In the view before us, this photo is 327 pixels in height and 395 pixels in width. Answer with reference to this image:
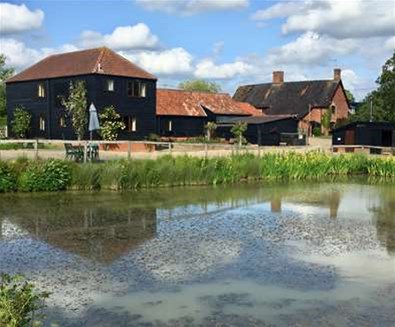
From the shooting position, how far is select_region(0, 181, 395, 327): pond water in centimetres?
788

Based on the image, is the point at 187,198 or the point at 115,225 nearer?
the point at 115,225

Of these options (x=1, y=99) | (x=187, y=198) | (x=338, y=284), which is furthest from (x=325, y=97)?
(x=338, y=284)

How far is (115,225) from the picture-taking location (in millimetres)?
14172

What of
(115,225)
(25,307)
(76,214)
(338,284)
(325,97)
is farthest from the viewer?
(325,97)

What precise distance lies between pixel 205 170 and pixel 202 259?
517 inches

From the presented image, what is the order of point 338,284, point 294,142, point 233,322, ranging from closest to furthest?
point 233,322 < point 338,284 < point 294,142

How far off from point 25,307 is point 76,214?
33.0 ft

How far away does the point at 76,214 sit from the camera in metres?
15.6

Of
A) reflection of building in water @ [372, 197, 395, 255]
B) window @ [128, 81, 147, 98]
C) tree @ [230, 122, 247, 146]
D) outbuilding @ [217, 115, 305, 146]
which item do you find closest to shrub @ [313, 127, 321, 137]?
outbuilding @ [217, 115, 305, 146]

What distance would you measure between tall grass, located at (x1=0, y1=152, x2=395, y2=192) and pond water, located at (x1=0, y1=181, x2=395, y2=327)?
2.06 meters

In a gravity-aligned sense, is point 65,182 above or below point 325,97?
below

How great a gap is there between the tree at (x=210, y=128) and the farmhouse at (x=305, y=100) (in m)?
17.8

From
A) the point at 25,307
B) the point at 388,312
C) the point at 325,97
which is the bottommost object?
the point at 388,312

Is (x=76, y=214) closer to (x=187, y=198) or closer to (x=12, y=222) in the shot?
(x=12, y=222)
